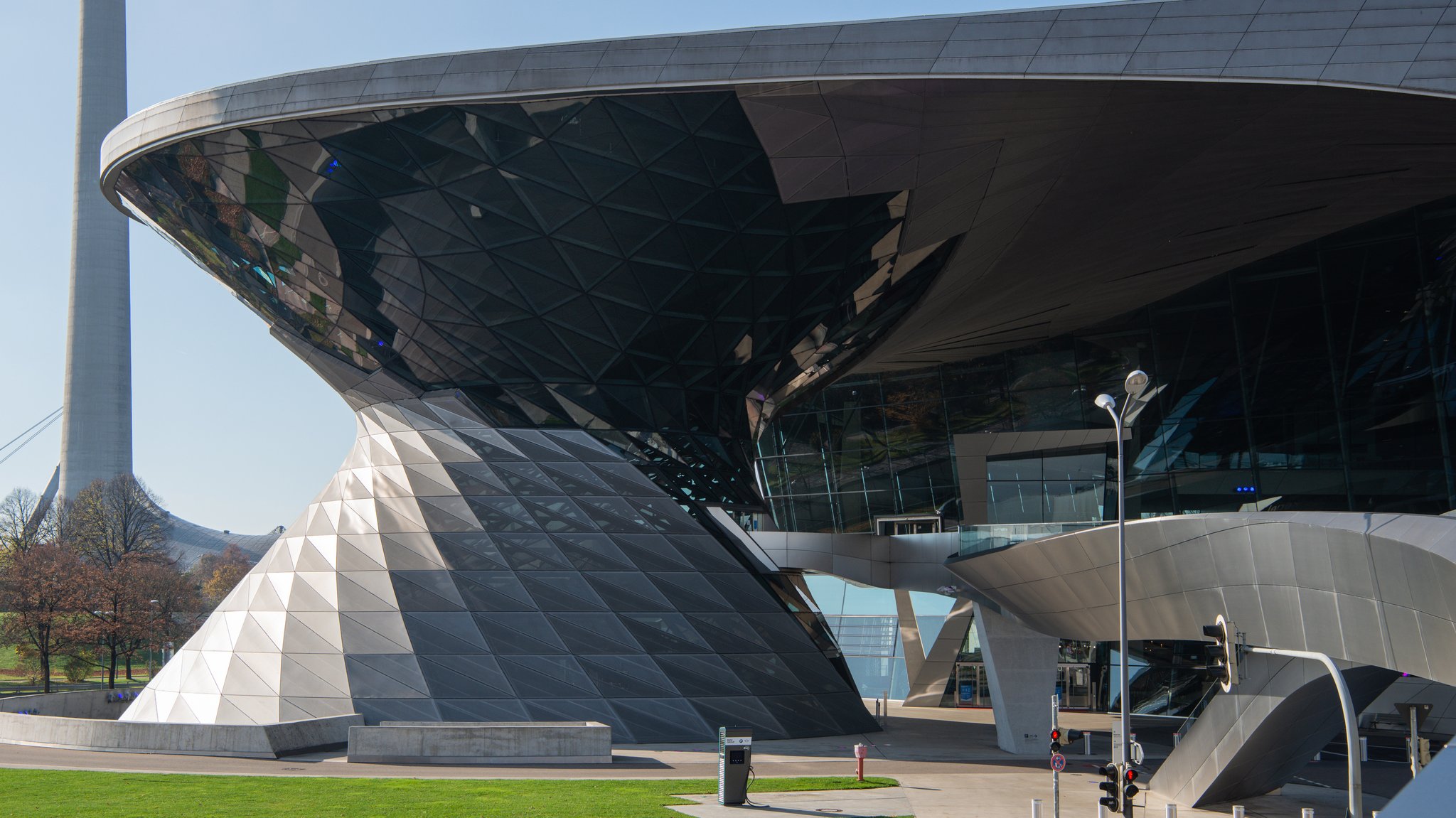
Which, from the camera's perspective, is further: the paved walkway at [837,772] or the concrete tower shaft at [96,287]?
the concrete tower shaft at [96,287]

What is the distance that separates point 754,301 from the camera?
29469 millimetres

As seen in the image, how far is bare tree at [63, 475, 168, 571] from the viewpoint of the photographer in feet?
224

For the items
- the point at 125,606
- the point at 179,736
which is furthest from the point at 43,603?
the point at 179,736

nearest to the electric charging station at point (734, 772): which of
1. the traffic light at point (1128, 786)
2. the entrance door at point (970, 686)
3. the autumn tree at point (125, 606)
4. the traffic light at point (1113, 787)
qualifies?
the traffic light at point (1113, 787)

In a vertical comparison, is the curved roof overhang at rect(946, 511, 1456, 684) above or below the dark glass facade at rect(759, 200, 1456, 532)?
below

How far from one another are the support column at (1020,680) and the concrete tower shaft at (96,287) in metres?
105

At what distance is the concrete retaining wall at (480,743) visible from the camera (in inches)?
889

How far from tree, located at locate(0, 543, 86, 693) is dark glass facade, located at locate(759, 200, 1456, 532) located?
3838cm

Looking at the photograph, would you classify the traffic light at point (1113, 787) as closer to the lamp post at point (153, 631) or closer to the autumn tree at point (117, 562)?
the autumn tree at point (117, 562)

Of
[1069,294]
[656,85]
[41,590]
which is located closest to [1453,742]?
[656,85]

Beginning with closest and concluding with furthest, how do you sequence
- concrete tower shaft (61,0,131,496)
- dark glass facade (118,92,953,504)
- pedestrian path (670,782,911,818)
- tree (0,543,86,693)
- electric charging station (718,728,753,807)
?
pedestrian path (670,782,911,818)
electric charging station (718,728,753,807)
dark glass facade (118,92,953,504)
tree (0,543,86,693)
concrete tower shaft (61,0,131,496)

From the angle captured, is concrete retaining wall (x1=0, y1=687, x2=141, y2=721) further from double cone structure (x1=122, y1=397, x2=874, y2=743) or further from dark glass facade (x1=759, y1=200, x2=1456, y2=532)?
dark glass facade (x1=759, y1=200, x2=1456, y2=532)

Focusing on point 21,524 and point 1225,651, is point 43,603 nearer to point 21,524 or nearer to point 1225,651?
point 21,524

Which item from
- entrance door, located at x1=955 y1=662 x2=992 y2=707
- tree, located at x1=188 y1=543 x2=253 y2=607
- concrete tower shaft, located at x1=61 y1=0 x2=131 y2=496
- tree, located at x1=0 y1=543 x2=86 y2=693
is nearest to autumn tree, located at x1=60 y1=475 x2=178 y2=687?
tree, located at x1=0 y1=543 x2=86 y2=693
